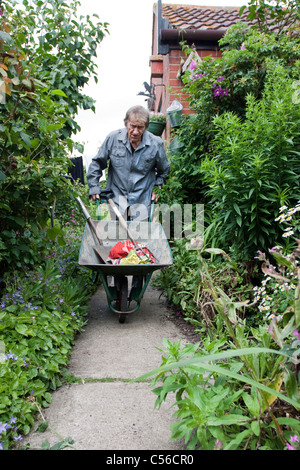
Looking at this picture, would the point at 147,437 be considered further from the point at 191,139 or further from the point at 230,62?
the point at 230,62

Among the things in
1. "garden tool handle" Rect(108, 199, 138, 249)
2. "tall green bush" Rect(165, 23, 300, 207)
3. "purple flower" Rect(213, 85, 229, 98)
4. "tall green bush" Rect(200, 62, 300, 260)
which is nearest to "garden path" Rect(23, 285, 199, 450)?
"garden tool handle" Rect(108, 199, 138, 249)

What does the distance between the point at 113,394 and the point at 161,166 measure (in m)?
2.66

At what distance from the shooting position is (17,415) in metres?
1.71

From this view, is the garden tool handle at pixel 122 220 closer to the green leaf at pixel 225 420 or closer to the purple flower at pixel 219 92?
the purple flower at pixel 219 92

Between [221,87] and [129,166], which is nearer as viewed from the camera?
[129,166]

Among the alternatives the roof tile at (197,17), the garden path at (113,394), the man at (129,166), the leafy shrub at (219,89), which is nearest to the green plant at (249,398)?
the garden path at (113,394)

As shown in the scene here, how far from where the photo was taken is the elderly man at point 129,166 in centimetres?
394

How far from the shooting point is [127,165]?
3984 mm

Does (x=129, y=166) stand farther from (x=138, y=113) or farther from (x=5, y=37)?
(x=5, y=37)

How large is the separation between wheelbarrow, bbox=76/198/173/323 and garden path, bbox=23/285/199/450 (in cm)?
24

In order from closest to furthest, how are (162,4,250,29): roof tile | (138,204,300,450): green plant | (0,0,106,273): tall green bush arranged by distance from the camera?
(138,204,300,450): green plant < (0,0,106,273): tall green bush < (162,4,250,29): roof tile

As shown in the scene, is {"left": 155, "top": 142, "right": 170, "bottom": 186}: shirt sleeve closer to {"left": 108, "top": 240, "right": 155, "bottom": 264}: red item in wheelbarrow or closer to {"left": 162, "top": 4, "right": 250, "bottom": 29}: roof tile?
{"left": 108, "top": 240, "right": 155, "bottom": 264}: red item in wheelbarrow

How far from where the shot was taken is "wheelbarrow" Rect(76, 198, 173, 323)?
3096 millimetres

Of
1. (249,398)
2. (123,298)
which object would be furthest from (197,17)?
(249,398)
